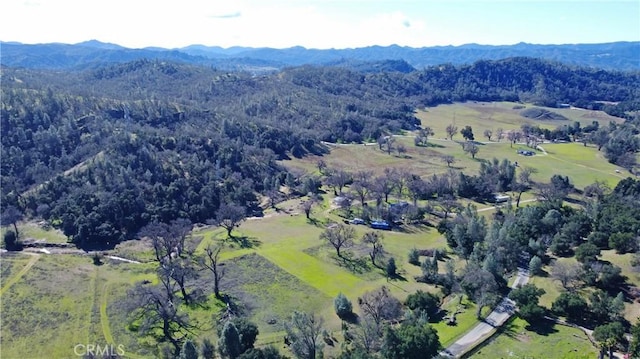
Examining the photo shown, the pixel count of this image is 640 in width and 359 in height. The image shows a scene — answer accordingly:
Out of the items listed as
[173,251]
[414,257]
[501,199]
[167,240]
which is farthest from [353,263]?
[501,199]

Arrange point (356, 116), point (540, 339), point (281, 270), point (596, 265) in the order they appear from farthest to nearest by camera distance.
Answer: point (356, 116) → point (281, 270) → point (596, 265) → point (540, 339)

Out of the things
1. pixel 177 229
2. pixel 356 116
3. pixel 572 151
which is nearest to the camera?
pixel 177 229

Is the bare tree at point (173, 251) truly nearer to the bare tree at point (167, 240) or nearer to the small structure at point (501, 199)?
the bare tree at point (167, 240)

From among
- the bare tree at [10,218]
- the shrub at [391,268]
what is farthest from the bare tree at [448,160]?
the bare tree at [10,218]

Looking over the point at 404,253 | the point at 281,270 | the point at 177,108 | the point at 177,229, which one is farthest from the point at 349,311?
the point at 177,108

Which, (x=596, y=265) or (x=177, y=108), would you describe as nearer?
(x=596, y=265)

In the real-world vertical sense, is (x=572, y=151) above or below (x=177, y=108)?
below

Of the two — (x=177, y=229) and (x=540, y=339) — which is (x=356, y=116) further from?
(x=540, y=339)
